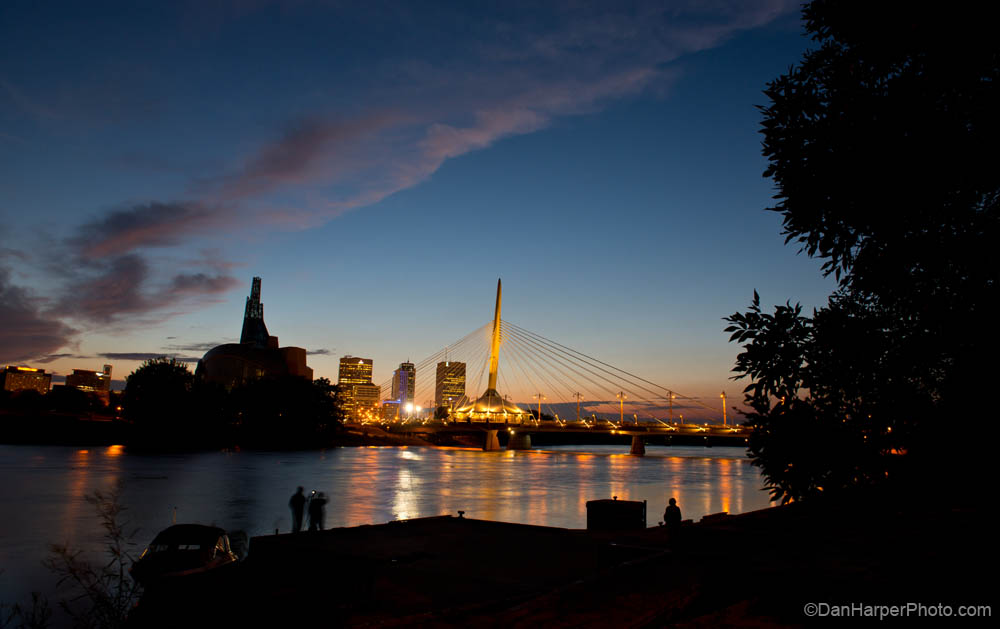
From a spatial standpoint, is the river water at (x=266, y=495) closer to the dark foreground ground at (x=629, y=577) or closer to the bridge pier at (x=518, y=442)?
the dark foreground ground at (x=629, y=577)

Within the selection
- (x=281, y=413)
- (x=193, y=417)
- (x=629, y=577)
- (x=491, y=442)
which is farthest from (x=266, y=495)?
(x=491, y=442)


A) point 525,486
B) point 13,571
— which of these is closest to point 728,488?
point 525,486

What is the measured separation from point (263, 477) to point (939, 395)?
70.8 metres

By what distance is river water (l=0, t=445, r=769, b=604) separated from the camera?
109 feet

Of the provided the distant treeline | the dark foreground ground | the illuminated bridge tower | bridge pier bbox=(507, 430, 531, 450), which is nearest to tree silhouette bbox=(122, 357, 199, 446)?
the distant treeline

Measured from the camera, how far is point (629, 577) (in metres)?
9.03

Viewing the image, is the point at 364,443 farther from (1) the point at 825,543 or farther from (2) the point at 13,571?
(1) the point at 825,543

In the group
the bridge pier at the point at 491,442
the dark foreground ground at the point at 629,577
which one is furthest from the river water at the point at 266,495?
the bridge pier at the point at 491,442

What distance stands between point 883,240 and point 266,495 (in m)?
53.4

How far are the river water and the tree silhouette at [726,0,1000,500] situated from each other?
22.6m

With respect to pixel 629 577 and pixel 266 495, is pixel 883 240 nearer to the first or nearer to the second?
pixel 629 577

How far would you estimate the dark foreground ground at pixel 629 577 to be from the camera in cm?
646

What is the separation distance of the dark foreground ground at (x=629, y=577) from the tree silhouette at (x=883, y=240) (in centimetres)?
131

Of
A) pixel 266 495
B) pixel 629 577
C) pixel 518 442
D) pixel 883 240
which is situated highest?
pixel 883 240
